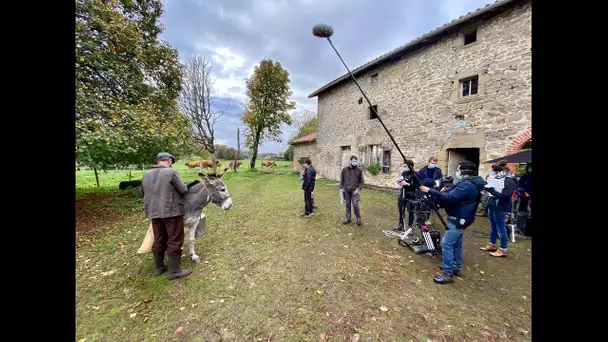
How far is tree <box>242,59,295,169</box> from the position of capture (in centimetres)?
2438

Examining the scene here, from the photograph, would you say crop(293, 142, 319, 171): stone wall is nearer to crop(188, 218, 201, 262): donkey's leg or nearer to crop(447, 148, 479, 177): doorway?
crop(447, 148, 479, 177): doorway

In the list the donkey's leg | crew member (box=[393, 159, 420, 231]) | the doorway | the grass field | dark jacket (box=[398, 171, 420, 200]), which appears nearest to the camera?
the grass field

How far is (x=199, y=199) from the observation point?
3.57 meters

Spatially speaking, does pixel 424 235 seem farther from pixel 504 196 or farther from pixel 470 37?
pixel 470 37

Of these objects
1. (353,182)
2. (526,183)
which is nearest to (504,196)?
(526,183)

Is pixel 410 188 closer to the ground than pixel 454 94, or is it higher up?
closer to the ground

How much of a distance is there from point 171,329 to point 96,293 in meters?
1.56

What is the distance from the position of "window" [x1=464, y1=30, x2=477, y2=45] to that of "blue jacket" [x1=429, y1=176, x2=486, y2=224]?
322 inches

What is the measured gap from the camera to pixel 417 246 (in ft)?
14.4

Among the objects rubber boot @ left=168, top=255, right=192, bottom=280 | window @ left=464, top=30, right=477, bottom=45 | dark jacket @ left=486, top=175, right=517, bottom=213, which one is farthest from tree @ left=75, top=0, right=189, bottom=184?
window @ left=464, top=30, right=477, bottom=45

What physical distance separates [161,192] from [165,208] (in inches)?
9.8
